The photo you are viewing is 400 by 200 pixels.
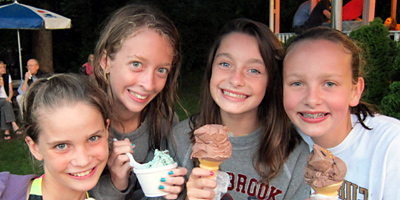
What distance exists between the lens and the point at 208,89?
9.82 feet

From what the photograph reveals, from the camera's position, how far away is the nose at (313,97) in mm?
2275

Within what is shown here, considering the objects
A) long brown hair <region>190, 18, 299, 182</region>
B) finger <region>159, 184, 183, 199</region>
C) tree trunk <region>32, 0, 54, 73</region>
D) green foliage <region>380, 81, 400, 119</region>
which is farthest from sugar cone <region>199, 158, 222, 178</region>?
tree trunk <region>32, 0, 54, 73</region>

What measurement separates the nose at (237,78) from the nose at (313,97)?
465mm

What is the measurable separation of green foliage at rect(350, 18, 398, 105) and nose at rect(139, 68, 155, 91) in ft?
9.70

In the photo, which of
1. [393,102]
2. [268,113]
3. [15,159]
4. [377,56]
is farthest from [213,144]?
[15,159]

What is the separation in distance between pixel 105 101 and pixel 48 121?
16.5 inches

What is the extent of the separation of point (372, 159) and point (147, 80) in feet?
5.61

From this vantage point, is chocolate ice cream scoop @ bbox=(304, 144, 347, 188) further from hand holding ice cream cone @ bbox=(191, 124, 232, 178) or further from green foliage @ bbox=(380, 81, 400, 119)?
green foliage @ bbox=(380, 81, 400, 119)

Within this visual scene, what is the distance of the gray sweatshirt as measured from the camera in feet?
8.27

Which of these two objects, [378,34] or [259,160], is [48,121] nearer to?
[259,160]

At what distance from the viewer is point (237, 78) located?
2.51 metres

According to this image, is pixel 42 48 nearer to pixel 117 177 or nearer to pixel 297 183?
pixel 117 177

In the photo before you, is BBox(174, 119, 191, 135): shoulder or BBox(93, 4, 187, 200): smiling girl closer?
BBox(93, 4, 187, 200): smiling girl

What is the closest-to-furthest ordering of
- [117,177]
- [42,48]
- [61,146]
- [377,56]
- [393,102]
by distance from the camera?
[61,146]
[117,177]
[393,102]
[377,56]
[42,48]
